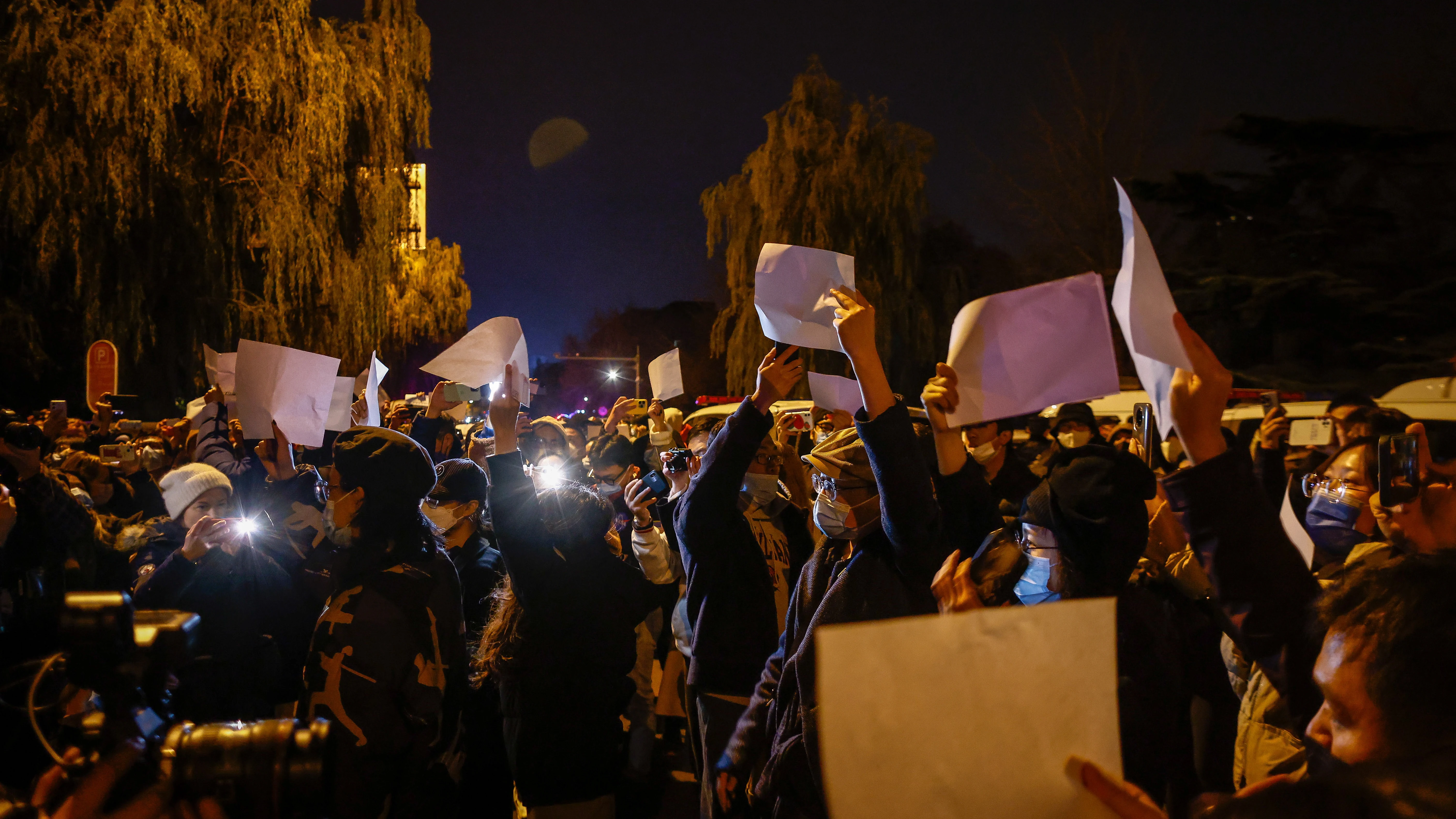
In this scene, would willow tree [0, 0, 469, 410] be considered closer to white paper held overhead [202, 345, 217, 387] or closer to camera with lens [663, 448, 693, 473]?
white paper held overhead [202, 345, 217, 387]

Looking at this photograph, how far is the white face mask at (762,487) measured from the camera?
3.52m

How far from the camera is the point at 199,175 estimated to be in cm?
1352

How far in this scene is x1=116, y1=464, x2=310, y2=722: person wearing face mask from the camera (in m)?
3.00

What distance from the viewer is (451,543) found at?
3.33 m

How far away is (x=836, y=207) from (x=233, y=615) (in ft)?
61.1

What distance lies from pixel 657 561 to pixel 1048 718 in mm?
2913

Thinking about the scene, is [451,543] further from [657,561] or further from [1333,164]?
[1333,164]

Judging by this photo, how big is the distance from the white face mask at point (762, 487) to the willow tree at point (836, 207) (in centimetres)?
1669

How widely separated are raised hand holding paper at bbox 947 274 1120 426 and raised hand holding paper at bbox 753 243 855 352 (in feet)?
1.84

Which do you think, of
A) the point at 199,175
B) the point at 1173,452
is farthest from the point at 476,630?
the point at 199,175

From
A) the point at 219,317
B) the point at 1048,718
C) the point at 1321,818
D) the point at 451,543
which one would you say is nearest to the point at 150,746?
the point at 1048,718

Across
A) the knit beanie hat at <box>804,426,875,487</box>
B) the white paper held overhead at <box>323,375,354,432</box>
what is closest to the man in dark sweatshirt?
the knit beanie hat at <box>804,426,875,487</box>

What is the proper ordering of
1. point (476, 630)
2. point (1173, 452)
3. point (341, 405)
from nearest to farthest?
1. point (476, 630)
2. point (341, 405)
3. point (1173, 452)

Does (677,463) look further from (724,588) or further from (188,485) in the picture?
(188,485)
